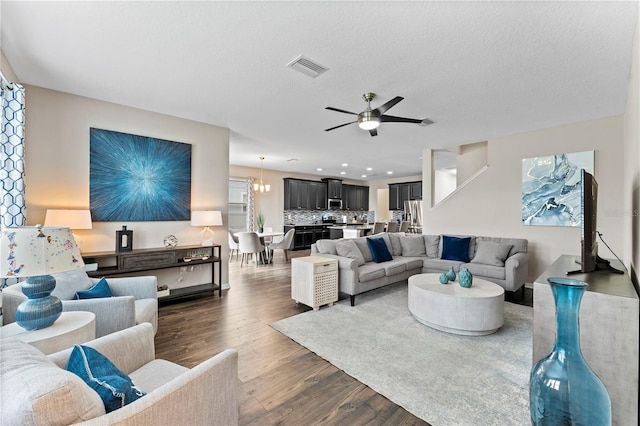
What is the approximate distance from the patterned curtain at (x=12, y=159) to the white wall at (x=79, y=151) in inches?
17.7

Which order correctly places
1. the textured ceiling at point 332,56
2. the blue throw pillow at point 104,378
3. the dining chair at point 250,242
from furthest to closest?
1. the dining chair at point 250,242
2. the textured ceiling at point 332,56
3. the blue throw pillow at point 104,378

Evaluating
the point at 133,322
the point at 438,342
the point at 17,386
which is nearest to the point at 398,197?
the point at 438,342

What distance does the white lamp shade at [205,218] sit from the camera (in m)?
4.17

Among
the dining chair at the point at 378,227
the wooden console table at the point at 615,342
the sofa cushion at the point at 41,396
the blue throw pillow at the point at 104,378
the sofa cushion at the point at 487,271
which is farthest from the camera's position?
the dining chair at the point at 378,227

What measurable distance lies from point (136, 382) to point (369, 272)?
10.1 ft

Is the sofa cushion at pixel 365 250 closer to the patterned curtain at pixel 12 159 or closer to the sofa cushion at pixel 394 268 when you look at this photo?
the sofa cushion at pixel 394 268

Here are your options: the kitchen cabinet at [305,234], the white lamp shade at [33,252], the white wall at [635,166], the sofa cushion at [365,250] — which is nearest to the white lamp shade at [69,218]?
the white lamp shade at [33,252]

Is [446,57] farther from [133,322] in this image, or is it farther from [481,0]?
[133,322]

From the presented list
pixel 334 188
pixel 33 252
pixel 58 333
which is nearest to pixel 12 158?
pixel 33 252

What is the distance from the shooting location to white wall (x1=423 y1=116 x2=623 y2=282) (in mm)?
4078

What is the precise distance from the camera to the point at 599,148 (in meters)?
4.15

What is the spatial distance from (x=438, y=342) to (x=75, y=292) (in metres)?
3.36

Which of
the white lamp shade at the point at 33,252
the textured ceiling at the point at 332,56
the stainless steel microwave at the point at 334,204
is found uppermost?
the textured ceiling at the point at 332,56

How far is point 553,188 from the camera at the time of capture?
4.55 m
